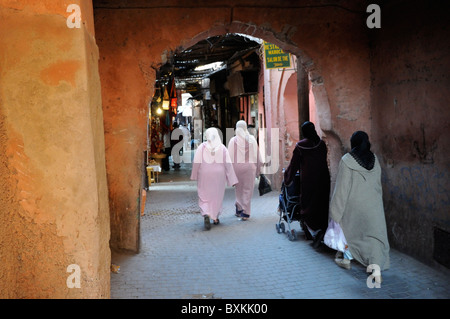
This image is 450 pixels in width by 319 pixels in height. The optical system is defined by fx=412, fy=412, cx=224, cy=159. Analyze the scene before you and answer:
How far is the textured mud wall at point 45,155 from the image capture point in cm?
260

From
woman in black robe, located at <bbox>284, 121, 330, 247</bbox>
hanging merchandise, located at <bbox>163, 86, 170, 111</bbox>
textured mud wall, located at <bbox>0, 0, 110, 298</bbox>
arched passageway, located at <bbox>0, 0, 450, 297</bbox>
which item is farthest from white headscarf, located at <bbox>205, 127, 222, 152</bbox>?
hanging merchandise, located at <bbox>163, 86, 170, 111</bbox>

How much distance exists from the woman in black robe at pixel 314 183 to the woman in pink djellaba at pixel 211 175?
2123mm

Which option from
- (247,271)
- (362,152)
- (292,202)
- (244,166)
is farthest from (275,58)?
(247,271)

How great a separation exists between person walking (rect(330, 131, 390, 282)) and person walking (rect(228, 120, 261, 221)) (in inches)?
143

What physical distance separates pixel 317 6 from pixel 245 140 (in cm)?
360

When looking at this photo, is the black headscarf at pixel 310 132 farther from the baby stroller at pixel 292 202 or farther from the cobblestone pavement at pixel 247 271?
the cobblestone pavement at pixel 247 271

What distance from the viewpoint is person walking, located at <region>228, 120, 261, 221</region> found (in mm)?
8398

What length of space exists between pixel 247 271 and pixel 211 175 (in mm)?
2937

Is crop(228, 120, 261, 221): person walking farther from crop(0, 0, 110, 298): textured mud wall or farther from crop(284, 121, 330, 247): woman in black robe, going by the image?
crop(0, 0, 110, 298): textured mud wall

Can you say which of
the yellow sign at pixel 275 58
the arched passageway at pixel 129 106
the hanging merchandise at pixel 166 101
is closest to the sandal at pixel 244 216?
the arched passageway at pixel 129 106

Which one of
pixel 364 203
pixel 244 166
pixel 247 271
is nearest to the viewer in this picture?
pixel 364 203

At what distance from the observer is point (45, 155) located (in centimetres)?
262

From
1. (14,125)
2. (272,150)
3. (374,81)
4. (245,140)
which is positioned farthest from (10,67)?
(272,150)

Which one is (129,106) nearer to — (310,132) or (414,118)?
(310,132)
